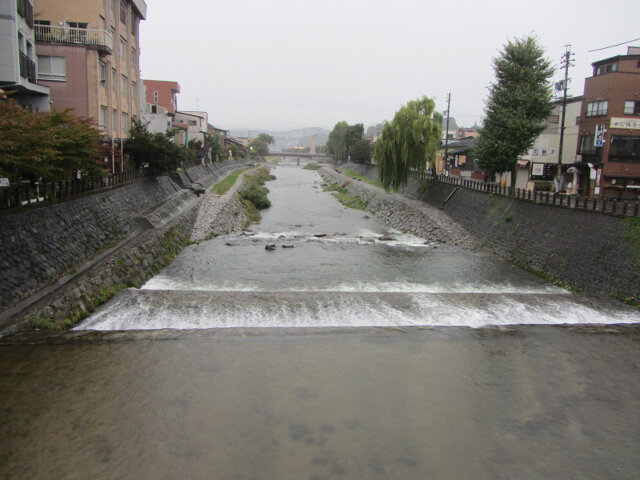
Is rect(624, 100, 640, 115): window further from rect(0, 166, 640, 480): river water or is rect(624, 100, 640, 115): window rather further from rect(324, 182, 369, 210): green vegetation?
rect(324, 182, 369, 210): green vegetation

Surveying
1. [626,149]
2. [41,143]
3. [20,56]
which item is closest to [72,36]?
[20,56]

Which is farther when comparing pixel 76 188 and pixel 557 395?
pixel 76 188

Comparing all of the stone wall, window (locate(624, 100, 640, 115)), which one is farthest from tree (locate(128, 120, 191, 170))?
window (locate(624, 100, 640, 115))

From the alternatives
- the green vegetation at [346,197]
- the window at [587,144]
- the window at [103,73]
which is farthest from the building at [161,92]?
the window at [587,144]

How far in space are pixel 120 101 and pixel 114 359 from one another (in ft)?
79.2

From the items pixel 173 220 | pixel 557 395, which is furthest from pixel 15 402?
pixel 173 220

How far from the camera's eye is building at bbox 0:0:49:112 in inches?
786

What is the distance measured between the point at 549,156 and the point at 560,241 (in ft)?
75.4

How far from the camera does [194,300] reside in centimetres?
1617

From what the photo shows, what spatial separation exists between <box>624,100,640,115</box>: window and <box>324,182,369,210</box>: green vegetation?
23.7 metres

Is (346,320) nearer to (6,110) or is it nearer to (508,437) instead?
(508,437)

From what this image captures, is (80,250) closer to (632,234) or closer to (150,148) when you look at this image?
(150,148)

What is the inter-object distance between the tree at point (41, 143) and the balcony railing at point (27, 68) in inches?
217

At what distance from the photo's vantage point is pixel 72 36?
2653cm
